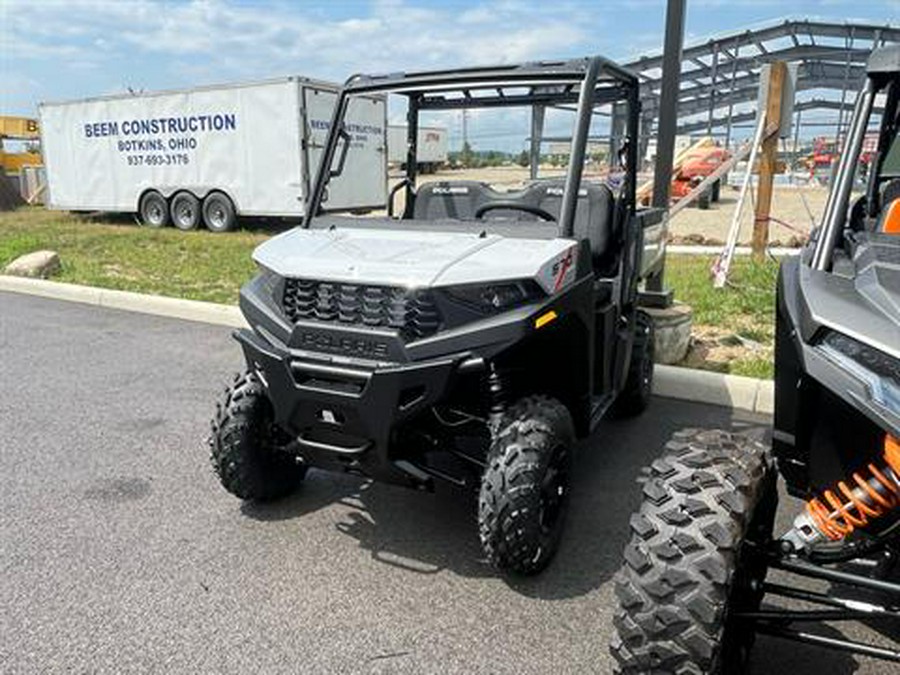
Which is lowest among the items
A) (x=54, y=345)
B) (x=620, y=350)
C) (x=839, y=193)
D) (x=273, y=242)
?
(x=54, y=345)

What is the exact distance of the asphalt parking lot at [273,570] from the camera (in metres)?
2.75

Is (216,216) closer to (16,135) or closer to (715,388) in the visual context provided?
(715,388)

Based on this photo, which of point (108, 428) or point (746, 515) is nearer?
point (746, 515)

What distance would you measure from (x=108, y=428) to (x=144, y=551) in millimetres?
1808

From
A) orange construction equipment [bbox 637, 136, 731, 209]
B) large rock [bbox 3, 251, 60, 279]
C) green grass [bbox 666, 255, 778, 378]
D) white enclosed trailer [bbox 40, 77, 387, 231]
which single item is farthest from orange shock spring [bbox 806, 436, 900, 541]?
orange construction equipment [bbox 637, 136, 731, 209]

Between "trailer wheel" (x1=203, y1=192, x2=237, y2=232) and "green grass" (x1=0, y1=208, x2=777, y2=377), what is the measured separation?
1.26 ft

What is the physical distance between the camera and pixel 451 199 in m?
4.48

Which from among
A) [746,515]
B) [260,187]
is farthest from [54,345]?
[260,187]

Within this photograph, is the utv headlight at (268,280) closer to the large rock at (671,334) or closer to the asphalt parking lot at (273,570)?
the asphalt parking lot at (273,570)

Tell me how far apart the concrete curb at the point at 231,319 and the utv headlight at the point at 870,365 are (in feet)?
10.9

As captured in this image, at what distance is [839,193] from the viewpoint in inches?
103

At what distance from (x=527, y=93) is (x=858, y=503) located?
295 centimetres

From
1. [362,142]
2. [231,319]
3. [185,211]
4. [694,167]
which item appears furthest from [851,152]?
[694,167]

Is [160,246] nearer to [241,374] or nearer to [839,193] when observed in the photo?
[241,374]
